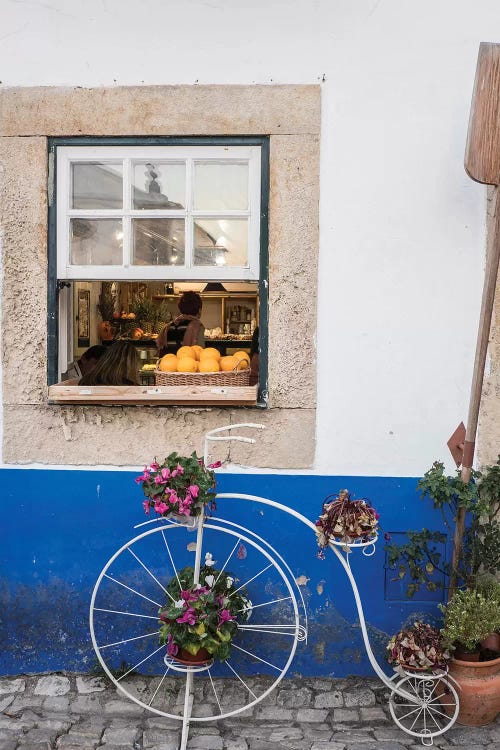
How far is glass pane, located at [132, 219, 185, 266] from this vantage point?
168 inches

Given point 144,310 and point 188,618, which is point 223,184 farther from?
point 144,310

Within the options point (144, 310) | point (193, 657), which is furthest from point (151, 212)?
point (144, 310)

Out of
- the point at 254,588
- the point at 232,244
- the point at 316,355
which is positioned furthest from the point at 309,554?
the point at 232,244

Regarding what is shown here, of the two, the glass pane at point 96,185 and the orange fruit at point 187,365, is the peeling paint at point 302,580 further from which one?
the glass pane at point 96,185

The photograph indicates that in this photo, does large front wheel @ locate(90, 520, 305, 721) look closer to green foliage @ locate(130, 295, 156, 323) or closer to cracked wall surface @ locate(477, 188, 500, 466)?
cracked wall surface @ locate(477, 188, 500, 466)

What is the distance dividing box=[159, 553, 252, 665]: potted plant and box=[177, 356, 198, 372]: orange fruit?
1.05 metres

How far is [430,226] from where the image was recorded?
160 inches

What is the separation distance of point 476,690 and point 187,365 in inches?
87.0

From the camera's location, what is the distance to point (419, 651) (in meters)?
3.57

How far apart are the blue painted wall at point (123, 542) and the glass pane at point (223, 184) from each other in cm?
150

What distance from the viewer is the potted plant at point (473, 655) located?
11.9 ft

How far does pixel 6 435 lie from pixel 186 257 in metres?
1.41

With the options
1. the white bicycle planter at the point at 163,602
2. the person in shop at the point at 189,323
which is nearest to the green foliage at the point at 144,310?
the person in shop at the point at 189,323

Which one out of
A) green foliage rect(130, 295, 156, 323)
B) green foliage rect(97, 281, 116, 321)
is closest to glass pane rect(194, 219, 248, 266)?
green foliage rect(97, 281, 116, 321)
